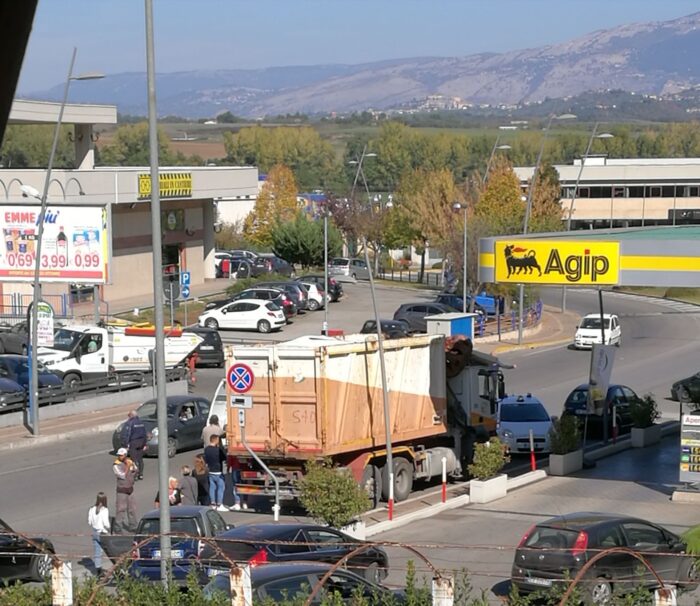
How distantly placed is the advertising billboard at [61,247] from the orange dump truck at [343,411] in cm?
1442

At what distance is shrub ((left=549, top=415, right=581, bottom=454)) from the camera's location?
25.2 m

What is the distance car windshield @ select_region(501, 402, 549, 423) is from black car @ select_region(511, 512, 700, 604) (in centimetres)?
1271

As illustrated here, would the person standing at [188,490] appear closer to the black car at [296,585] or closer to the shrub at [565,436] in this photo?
→ the black car at [296,585]

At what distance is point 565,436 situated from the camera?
82.8 ft

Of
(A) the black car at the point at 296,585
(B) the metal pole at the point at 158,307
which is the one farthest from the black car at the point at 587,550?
(B) the metal pole at the point at 158,307

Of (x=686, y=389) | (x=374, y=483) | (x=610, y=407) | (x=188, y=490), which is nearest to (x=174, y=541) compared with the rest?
(x=188, y=490)

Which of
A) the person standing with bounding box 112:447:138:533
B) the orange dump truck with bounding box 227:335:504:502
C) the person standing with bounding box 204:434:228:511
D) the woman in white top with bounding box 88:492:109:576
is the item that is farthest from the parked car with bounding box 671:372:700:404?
the woman in white top with bounding box 88:492:109:576

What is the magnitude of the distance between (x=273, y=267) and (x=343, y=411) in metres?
49.8

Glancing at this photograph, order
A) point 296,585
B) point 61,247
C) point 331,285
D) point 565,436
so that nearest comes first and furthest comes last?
point 296,585 < point 565,436 < point 61,247 < point 331,285

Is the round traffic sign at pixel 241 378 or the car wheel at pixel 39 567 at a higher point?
the round traffic sign at pixel 241 378

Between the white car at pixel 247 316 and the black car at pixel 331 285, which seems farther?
the black car at pixel 331 285

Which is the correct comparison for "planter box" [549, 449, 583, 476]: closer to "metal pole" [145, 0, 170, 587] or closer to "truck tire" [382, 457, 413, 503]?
"truck tire" [382, 457, 413, 503]

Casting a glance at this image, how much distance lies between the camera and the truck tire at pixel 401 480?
72.4 feet

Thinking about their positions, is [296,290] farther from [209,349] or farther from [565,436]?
[565,436]
